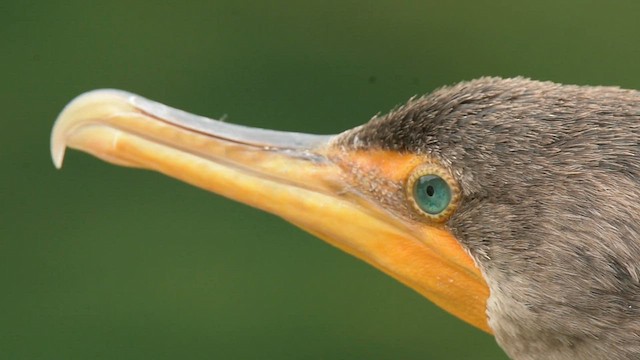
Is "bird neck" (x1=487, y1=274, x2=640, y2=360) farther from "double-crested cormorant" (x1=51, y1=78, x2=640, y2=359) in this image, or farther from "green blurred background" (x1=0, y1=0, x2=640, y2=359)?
"green blurred background" (x1=0, y1=0, x2=640, y2=359)

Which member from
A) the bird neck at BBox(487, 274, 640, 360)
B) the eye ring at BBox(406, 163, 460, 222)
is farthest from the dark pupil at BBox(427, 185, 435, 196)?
the bird neck at BBox(487, 274, 640, 360)

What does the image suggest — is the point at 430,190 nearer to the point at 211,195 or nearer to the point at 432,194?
the point at 432,194

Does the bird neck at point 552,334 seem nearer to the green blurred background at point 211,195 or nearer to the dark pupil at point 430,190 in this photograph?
the dark pupil at point 430,190

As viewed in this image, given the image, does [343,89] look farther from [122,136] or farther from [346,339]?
[122,136]

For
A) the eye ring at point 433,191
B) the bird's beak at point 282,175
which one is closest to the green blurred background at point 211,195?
the bird's beak at point 282,175

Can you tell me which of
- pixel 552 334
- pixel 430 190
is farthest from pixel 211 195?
pixel 552 334

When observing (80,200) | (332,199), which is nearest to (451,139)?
(332,199)

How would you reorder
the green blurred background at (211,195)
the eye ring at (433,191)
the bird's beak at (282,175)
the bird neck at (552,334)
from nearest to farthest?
the bird neck at (552,334)
the eye ring at (433,191)
the bird's beak at (282,175)
the green blurred background at (211,195)
